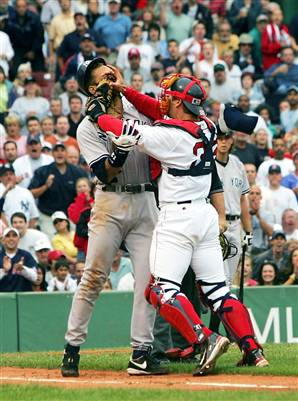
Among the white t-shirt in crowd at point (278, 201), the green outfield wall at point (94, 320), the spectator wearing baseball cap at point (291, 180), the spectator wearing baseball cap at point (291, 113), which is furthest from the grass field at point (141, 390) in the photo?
the spectator wearing baseball cap at point (291, 113)

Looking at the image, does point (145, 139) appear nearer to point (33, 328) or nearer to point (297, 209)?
point (33, 328)

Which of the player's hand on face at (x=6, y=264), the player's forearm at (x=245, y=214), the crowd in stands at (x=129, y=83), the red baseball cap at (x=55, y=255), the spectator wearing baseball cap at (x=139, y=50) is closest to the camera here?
the player's forearm at (x=245, y=214)

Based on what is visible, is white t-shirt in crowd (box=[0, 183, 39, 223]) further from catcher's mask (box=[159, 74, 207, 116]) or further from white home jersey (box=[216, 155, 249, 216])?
catcher's mask (box=[159, 74, 207, 116])

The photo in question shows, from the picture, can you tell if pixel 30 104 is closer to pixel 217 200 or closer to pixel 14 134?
pixel 14 134

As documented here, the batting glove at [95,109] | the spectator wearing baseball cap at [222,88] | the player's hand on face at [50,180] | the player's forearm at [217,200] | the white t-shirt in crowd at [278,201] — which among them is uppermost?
the spectator wearing baseball cap at [222,88]

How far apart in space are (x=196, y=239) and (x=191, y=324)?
2.00ft

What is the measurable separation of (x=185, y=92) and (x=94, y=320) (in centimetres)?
576

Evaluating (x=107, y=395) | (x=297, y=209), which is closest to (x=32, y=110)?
(x=297, y=209)

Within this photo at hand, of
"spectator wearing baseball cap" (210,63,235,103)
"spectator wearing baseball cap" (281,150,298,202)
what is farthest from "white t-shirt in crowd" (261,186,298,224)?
"spectator wearing baseball cap" (210,63,235,103)

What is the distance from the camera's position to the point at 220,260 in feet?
30.3

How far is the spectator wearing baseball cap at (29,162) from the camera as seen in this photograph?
18094 millimetres

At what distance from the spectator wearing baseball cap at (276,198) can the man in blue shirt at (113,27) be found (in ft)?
18.4

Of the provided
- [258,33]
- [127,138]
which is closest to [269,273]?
[127,138]

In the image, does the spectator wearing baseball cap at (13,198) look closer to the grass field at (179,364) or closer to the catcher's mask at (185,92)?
the grass field at (179,364)
